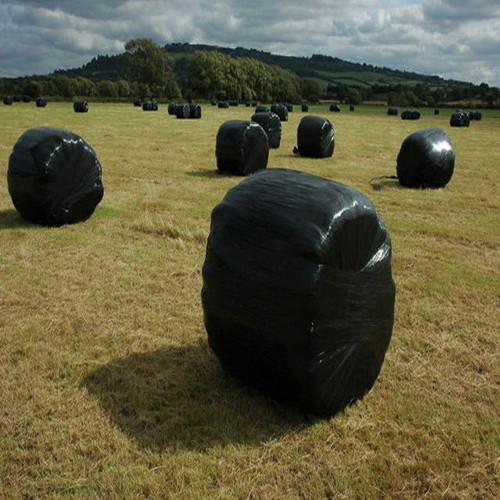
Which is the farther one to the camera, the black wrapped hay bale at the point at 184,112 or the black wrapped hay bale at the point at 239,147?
the black wrapped hay bale at the point at 184,112

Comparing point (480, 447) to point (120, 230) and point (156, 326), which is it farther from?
point (120, 230)

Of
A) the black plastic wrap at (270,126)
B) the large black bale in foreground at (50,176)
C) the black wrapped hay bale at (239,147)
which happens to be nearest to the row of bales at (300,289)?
the large black bale in foreground at (50,176)

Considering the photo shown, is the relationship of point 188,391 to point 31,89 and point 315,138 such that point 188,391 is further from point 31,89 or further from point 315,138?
point 31,89

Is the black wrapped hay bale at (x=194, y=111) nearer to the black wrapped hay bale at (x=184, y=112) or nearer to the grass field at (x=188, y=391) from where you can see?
the black wrapped hay bale at (x=184, y=112)

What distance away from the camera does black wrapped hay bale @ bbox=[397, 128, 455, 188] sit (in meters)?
12.0

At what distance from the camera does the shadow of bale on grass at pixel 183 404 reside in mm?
3410

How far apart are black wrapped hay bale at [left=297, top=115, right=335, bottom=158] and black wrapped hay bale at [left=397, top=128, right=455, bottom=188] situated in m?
4.98

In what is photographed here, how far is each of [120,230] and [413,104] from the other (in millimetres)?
80393

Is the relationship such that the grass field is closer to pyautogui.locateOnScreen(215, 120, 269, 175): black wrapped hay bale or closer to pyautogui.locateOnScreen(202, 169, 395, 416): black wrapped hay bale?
pyautogui.locateOnScreen(202, 169, 395, 416): black wrapped hay bale

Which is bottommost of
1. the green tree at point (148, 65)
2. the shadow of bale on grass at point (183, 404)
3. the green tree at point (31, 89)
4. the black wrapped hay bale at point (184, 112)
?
the shadow of bale on grass at point (183, 404)

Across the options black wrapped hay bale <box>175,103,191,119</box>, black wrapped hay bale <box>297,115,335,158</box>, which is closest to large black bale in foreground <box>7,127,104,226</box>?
black wrapped hay bale <box>297,115,335,158</box>

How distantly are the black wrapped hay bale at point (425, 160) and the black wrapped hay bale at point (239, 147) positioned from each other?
3658mm

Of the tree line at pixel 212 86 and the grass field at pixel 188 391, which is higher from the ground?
the tree line at pixel 212 86

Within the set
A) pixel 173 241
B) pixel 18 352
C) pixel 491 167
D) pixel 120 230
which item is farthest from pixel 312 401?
pixel 491 167
